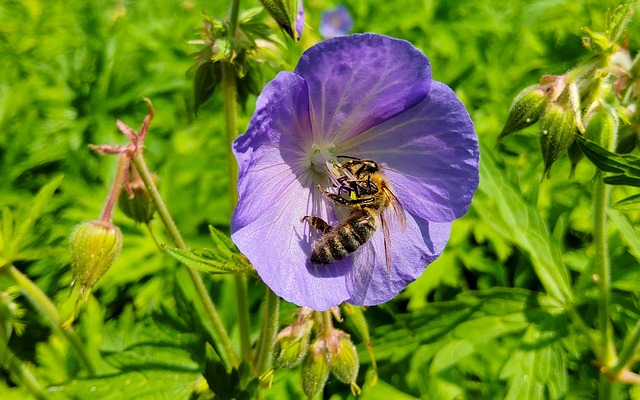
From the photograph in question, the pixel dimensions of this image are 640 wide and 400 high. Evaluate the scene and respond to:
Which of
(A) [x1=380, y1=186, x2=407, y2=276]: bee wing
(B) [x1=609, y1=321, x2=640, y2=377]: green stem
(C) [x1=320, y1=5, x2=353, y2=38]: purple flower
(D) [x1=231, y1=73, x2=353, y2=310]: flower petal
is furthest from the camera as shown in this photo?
(C) [x1=320, y1=5, x2=353, y2=38]: purple flower

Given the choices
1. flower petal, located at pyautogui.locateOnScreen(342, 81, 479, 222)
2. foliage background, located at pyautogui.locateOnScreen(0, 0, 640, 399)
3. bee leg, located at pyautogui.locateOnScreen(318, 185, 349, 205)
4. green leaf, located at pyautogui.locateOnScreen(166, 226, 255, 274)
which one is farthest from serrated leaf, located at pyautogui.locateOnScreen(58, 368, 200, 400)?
flower petal, located at pyautogui.locateOnScreen(342, 81, 479, 222)

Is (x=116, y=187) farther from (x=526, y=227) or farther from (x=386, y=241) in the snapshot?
(x=526, y=227)

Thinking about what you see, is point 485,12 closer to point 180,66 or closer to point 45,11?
point 180,66

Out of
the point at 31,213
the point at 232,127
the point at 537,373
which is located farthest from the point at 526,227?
the point at 31,213

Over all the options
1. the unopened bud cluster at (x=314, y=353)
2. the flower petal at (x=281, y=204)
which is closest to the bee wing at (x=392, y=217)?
the flower petal at (x=281, y=204)

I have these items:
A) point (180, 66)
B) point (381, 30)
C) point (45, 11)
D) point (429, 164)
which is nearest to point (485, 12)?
point (381, 30)

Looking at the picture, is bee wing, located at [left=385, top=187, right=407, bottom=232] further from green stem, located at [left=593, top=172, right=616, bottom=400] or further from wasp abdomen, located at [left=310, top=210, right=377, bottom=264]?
green stem, located at [left=593, top=172, right=616, bottom=400]
